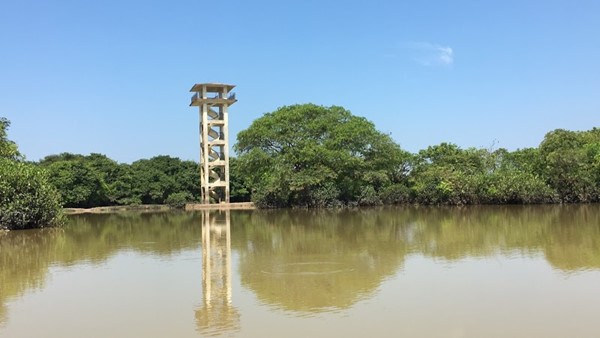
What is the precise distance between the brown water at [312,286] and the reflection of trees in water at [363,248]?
4 centimetres

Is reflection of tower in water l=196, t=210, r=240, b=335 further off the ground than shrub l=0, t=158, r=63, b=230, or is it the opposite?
shrub l=0, t=158, r=63, b=230

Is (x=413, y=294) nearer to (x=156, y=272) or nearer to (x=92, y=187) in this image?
(x=156, y=272)

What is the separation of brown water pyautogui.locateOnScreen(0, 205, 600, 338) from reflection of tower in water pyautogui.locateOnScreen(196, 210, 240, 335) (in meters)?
0.03

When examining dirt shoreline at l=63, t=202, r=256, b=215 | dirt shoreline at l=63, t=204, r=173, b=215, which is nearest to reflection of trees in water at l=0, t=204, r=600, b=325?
dirt shoreline at l=63, t=202, r=256, b=215

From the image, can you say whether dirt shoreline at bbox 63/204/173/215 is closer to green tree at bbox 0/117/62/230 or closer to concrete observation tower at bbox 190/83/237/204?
concrete observation tower at bbox 190/83/237/204

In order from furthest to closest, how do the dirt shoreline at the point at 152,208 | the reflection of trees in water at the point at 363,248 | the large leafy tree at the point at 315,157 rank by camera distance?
the dirt shoreline at the point at 152,208, the large leafy tree at the point at 315,157, the reflection of trees in water at the point at 363,248

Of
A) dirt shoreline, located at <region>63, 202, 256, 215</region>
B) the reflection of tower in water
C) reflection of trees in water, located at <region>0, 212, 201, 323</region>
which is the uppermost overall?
dirt shoreline, located at <region>63, 202, 256, 215</region>

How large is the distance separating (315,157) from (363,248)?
64.1 feet

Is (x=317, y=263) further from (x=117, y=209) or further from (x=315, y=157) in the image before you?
(x=117, y=209)

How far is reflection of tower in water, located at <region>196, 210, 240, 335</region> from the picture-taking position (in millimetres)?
6281

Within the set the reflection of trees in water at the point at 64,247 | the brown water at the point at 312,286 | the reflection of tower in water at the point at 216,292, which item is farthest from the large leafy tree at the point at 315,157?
the reflection of tower in water at the point at 216,292

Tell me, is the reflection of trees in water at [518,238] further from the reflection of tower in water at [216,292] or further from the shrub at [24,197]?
the shrub at [24,197]

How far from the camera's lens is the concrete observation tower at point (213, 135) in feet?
122

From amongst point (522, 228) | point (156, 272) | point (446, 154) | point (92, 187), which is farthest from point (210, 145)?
point (156, 272)
